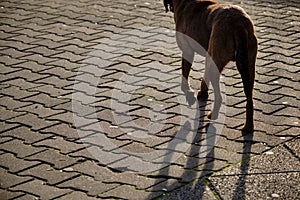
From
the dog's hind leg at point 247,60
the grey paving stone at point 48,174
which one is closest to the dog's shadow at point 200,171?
the dog's hind leg at point 247,60

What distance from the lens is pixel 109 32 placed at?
10.0 meters

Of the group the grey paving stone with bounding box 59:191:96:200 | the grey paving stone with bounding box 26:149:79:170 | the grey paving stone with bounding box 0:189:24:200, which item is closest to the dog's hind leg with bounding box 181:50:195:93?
the grey paving stone with bounding box 26:149:79:170

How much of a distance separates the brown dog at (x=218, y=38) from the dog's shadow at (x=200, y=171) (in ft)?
0.96

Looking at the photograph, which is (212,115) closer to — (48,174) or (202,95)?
(202,95)

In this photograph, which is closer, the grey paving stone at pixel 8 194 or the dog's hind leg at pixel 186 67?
the grey paving stone at pixel 8 194

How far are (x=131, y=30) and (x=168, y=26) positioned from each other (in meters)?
0.61

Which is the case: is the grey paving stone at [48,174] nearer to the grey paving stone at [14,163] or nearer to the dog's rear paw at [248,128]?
the grey paving stone at [14,163]

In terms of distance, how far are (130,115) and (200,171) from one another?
1.57 m

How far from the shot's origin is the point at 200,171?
19.7 feet

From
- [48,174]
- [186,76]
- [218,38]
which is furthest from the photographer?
[186,76]

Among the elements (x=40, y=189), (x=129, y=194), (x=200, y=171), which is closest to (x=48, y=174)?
(x=40, y=189)

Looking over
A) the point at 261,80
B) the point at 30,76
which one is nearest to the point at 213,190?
the point at 261,80

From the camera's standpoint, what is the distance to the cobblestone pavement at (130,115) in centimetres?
587

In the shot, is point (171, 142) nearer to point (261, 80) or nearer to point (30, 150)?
point (30, 150)
